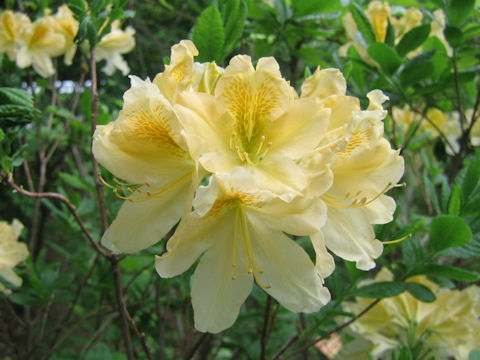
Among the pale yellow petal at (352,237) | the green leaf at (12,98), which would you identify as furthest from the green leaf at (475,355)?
the green leaf at (12,98)

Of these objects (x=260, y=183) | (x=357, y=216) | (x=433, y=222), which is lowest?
(x=433, y=222)

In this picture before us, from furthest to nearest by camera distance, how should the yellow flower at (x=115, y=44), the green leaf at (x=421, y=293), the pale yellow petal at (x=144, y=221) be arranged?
the yellow flower at (x=115, y=44) < the green leaf at (x=421, y=293) < the pale yellow petal at (x=144, y=221)

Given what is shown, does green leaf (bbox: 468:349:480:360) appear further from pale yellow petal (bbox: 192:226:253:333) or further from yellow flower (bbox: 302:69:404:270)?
pale yellow petal (bbox: 192:226:253:333)

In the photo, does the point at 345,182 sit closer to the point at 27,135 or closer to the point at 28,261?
the point at 28,261

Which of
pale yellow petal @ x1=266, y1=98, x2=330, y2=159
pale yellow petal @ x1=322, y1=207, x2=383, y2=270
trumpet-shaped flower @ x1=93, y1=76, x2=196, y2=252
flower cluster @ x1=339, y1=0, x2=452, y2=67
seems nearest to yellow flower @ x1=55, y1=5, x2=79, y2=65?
flower cluster @ x1=339, y1=0, x2=452, y2=67

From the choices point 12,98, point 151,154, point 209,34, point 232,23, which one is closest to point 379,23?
point 232,23

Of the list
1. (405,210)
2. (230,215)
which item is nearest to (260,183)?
(230,215)

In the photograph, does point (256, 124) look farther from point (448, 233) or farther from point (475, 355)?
point (475, 355)

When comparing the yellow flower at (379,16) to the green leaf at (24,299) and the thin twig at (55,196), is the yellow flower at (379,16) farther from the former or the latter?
the green leaf at (24,299)

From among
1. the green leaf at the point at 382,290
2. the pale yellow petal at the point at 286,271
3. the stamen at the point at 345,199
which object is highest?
the stamen at the point at 345,199
